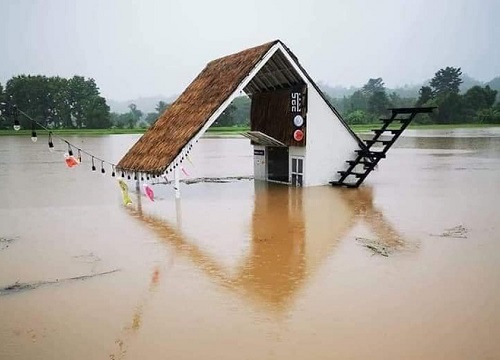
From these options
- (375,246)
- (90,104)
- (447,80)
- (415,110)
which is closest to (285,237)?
(375,246)

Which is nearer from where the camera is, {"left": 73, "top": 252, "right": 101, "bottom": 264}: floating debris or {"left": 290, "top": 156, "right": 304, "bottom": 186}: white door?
{"left": 73, "top": 252, "right": 101, "bottom": 264}: floating debris

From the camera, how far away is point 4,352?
5.07 metres

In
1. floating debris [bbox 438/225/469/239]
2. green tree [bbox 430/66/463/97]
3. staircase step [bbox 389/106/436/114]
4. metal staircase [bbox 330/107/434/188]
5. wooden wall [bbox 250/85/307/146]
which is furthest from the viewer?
green tree [bbox 430/66/463/97]

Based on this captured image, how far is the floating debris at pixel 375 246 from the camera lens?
8.37 m

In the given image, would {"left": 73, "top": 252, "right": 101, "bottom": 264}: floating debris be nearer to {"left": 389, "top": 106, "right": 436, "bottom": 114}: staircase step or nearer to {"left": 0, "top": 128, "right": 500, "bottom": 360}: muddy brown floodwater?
{"left": 0, "top": 128, "right": 500, "bottom": 360}: muddy brown floodwater

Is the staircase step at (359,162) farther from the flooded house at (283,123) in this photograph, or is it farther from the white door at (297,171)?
the white door at (297,171)

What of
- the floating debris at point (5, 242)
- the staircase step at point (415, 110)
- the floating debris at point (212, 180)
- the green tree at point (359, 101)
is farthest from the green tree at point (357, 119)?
the floating debris at point (5, 242)

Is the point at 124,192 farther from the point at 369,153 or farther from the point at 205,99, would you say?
the point at 369,153

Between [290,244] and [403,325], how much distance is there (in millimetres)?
3681

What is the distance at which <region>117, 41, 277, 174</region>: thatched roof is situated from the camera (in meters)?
13.7

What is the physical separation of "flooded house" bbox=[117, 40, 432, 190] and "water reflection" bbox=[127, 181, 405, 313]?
1.24 meters

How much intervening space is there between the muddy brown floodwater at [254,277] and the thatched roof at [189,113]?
4.56 ft

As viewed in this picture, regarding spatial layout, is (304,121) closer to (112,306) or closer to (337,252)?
(337,252)

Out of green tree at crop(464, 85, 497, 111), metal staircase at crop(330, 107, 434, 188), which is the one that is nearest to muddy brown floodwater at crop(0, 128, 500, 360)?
metal staircase at crop(330, 107, 434, 188)
